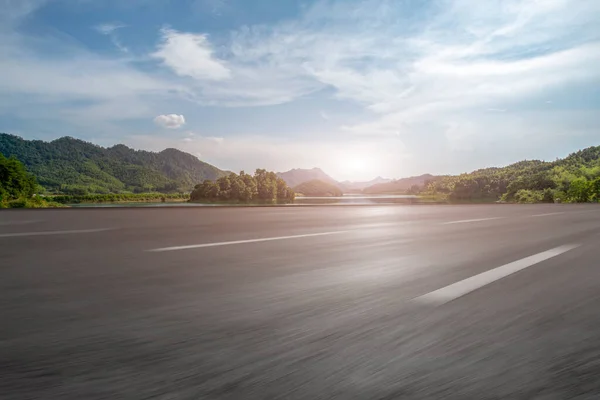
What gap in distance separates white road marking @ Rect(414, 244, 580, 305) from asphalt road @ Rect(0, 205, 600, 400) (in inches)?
0.9

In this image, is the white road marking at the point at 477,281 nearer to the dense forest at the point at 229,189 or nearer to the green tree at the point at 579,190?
the dense forest at the point at 229,189

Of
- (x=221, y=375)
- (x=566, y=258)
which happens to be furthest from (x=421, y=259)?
(x=221, y=375)

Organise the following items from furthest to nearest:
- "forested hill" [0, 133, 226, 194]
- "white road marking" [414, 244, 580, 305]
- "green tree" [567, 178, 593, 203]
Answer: "forested hill" [0, 133, 226, 194] < "green tree" [567, 178, 593, 203] < "white road marking" [414, 244, 580, 305]

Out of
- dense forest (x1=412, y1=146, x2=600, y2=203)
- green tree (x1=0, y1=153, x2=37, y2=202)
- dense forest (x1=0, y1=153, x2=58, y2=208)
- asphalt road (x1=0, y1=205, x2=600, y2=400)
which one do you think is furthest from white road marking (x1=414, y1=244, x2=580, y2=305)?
dense forest (x1=412, y1=146, x2=600, y2=203)

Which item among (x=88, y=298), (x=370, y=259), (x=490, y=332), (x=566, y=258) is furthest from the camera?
(x=566, y=258)

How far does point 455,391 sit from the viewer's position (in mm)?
1113

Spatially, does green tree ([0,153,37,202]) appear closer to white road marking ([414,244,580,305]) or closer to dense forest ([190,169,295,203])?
dense forest ([190,169,295,203])

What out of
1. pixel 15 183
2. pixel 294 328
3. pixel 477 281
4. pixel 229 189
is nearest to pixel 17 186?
pixel 15 183

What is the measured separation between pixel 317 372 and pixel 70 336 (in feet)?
2.82

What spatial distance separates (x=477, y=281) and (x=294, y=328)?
153 cm

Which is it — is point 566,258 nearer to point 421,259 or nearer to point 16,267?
point 421,259

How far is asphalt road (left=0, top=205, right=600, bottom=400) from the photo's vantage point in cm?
113

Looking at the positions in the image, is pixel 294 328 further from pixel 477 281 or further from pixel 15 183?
pixel 15 183

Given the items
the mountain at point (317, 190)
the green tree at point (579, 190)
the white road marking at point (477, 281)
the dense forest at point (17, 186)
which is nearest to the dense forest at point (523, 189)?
the green tree at point (579, 190)
